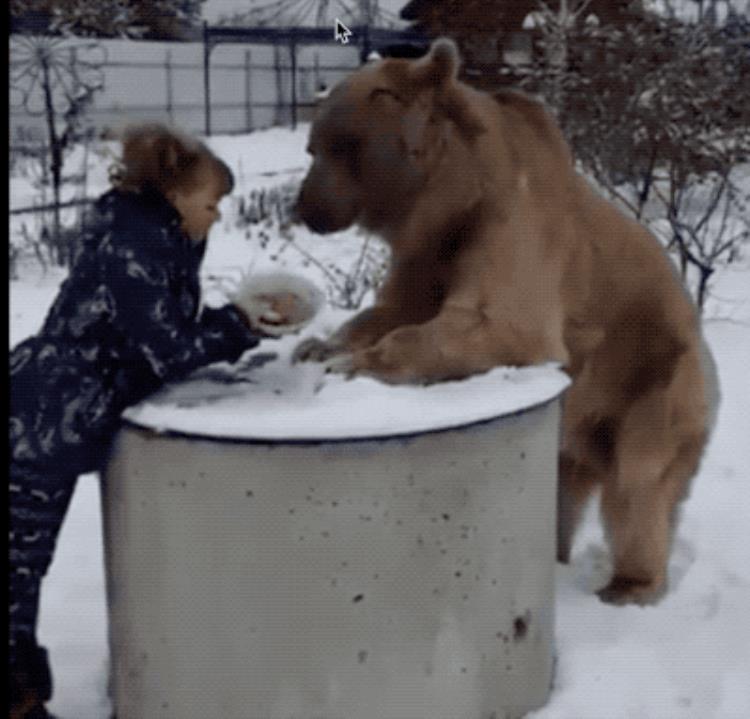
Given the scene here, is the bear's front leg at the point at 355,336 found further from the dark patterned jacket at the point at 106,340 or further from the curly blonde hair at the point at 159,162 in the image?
the curly blonde hair at the point at 159,162

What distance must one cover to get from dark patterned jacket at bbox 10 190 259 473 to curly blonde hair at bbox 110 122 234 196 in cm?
3

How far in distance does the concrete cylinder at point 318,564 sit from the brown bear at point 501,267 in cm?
19

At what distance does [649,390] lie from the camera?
2.95 meters

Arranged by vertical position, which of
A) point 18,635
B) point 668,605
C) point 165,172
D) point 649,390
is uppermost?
point 165,172

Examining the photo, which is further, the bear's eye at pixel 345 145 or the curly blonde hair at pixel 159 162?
the bear's eye at pixel 345 145

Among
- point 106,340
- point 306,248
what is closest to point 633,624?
point 106,340

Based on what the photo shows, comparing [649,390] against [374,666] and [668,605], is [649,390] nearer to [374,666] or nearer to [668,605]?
[668,605]

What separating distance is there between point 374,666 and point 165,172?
40.0 inches

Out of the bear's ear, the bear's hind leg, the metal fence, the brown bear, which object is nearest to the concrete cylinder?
the brown bear

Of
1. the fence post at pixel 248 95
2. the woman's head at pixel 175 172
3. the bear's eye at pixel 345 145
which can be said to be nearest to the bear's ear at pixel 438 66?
the bear's eye at pixel 345 145

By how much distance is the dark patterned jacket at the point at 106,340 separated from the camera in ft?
7.45

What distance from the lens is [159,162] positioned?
2.32m

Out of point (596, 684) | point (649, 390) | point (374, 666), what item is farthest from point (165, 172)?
point (596, 684)

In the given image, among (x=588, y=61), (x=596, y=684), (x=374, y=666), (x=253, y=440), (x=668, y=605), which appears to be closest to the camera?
(x=253, y=440)
